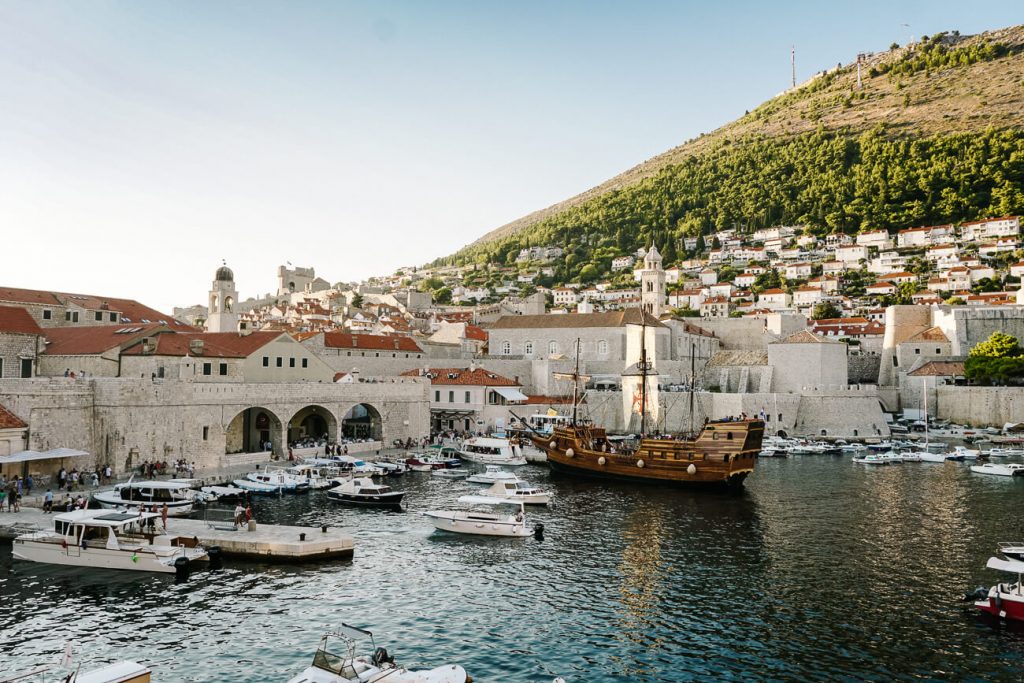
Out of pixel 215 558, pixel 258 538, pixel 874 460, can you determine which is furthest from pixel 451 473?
pixel 874 460

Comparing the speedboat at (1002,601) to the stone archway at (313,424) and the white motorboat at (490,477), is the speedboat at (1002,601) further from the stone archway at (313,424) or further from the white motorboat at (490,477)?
the stone archway at (313,424)

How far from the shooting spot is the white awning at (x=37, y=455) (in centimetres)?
2362

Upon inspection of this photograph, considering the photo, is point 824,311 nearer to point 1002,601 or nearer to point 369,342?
point 369,342

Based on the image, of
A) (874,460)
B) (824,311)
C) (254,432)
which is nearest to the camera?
(254,432)

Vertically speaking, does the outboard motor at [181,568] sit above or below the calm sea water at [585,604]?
above

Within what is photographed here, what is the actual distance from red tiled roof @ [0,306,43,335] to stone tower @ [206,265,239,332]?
38.1 feet

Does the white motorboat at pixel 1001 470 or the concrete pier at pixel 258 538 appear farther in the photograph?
the white motorboat at pixel 1001 470

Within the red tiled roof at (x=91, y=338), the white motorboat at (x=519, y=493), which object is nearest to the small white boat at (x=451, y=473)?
the white motorboat at (x=519, y=493)

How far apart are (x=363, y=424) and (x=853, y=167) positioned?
129 m

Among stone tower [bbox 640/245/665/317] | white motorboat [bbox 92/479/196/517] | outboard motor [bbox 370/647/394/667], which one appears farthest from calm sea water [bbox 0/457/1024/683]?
stone tower [bbox 640/245/665/317]

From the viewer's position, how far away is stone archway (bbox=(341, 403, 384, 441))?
41.2 meters

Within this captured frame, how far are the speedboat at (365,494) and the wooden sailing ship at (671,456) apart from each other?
12.0 meters

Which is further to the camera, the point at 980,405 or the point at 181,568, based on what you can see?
the point at 980,405

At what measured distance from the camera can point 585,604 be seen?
16625mm
